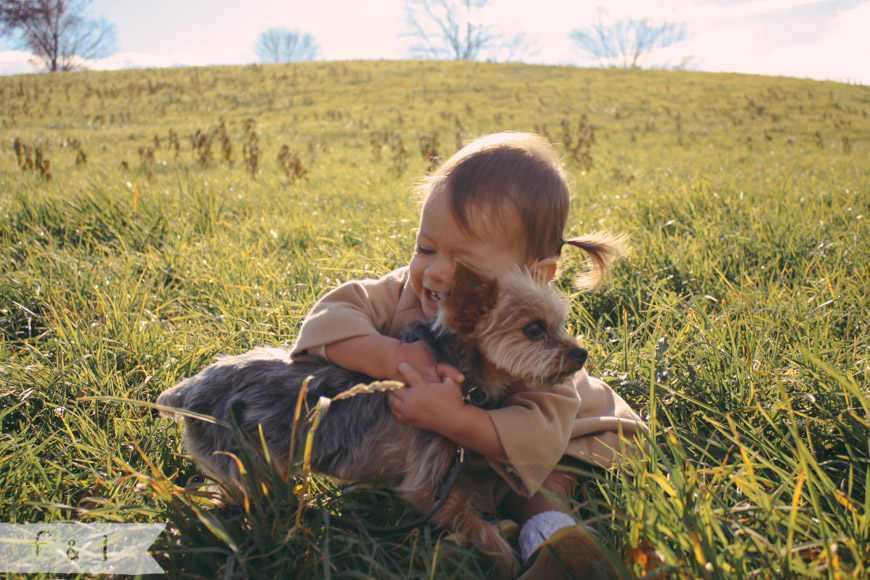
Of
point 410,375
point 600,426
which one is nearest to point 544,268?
point 600,426

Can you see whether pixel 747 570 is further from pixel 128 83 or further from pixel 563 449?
pixel 128 83

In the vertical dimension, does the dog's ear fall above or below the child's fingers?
above

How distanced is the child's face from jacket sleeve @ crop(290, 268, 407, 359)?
0.38 m

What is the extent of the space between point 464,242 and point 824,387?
6.67 ft

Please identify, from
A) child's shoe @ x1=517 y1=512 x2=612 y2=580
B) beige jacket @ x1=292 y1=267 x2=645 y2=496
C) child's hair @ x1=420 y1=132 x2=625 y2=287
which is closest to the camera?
child's shoe @ x1=517 y1=512 x2=612 y2=580

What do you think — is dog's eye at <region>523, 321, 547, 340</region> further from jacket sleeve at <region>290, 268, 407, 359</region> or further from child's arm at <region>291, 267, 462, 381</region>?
jacket sleeve at <region>290, 268, 407, 359</region>

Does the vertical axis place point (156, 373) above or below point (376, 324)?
below

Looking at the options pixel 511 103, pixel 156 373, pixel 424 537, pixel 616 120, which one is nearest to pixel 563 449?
pixel 424 537

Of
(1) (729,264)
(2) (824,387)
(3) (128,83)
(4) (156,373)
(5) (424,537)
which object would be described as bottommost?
(5) (424,537)

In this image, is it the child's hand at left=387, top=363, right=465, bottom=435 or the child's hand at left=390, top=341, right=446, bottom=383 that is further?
the child's hand at left=390, top=341, right=446, bottom=383

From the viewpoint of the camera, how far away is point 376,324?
3.21 meters

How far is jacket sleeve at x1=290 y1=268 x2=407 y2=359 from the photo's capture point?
2703 millimetres

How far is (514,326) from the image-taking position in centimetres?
240

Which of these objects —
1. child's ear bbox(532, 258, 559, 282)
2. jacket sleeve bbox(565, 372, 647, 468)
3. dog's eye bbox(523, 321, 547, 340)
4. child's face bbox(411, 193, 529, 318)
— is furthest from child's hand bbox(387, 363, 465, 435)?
child's ear bbox(532, 258, 559, 282)
